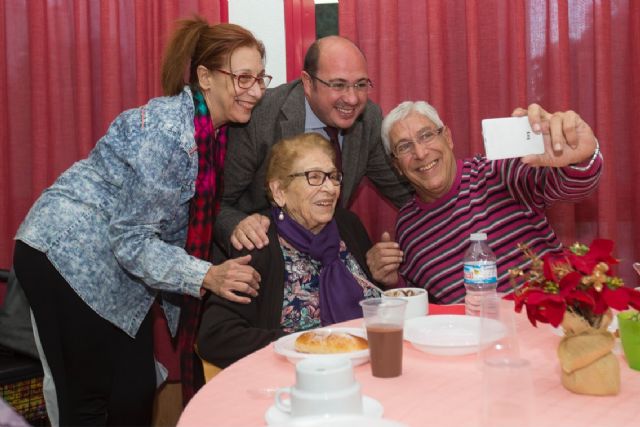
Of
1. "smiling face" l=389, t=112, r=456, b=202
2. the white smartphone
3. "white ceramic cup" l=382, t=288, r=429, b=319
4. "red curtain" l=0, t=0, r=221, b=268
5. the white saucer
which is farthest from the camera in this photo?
"red curtain" l=0, t=0, r=221, b=268

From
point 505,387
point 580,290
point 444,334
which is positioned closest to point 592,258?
point 580,290

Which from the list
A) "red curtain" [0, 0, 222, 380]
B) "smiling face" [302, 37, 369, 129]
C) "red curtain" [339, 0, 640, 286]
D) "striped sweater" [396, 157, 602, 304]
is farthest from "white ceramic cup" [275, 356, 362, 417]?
"red curtain" [0, 0, 222, 380]

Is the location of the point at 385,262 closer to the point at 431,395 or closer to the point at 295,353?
the point at 295,353

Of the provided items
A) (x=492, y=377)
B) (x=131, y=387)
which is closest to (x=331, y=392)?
(x=492, y=377)

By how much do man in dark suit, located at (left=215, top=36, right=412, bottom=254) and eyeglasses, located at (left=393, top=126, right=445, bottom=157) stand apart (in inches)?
10.4

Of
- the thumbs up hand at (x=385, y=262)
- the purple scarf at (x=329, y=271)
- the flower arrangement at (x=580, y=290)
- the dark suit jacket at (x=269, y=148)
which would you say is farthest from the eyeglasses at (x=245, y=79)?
the flower arrangement at (x=580, y=290)

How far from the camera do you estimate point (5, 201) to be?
3.05 meters

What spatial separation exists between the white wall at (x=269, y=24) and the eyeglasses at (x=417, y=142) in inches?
35.1

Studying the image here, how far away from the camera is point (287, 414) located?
100 cm

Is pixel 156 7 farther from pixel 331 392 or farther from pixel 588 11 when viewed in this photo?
pixel 331 392

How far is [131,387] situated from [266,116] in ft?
3.66

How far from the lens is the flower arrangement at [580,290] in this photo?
1.10 m

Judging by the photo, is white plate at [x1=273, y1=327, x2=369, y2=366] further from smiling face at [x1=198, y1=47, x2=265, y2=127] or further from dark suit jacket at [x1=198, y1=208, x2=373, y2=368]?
smiling face at [x1=198, y1=47, x2=265, y2=127]

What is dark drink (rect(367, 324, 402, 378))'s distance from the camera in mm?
1212
